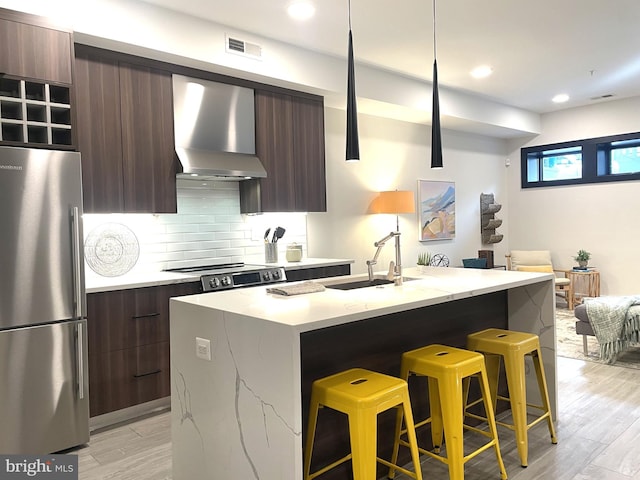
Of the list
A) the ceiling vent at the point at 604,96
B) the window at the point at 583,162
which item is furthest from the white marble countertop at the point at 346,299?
the window at the point at 583,162

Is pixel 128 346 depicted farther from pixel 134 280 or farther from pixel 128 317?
pixel 134 280

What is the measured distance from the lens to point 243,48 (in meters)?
4.14

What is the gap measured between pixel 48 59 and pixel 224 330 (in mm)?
2033

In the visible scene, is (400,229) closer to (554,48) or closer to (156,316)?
(554,48)

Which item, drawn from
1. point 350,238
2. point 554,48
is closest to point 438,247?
point 350,238

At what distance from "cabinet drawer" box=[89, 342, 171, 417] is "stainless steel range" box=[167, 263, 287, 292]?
54cm

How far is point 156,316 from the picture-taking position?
3523 millimetres

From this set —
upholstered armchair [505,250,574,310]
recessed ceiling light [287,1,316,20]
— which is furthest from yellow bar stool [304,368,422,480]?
upholstered armchair [505,250,574,310]

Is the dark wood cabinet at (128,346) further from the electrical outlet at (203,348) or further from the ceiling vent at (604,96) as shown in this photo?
the ceiling vent at (604,96)

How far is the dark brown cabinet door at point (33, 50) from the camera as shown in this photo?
282cm

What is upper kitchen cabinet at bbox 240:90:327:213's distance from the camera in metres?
4.51

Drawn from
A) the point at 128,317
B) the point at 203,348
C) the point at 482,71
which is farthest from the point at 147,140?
the point at 482,71

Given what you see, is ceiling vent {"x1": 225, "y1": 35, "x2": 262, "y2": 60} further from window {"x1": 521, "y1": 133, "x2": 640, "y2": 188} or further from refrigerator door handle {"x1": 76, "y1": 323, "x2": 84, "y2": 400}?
window {"x1": 521, "y1": 133, "x2": 640, "y2": 188}

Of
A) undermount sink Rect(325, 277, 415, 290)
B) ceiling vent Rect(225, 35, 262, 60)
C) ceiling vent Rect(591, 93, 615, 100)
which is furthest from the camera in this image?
ceiling vent Rect(591, 93, 615, 100)
